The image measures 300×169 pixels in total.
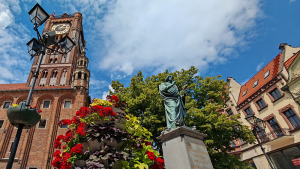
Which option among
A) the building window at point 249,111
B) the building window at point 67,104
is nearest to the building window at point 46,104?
the building window at point 67,104

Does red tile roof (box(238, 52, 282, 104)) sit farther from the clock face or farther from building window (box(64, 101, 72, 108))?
the clock face

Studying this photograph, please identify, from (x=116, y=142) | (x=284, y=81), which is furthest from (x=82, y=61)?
(x=284, y=81)

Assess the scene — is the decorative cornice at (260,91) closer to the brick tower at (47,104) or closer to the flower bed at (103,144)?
the flower bed at (103,144)

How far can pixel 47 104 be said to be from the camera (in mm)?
22031

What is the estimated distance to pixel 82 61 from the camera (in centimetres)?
2630

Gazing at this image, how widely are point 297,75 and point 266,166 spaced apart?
10956 mm

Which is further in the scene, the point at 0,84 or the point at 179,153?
the point at 0,84

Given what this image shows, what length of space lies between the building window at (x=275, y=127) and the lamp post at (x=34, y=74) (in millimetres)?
22504

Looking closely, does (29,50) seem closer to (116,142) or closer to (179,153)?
(116,142)

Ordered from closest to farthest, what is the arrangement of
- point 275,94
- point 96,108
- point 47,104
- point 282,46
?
1. point 96,108
2. point 275,94
3. point 282,46
4. point 47,104

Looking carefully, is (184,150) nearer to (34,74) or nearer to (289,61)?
(34,74)

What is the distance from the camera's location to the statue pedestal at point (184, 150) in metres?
4.35

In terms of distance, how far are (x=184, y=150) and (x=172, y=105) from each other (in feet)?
5.64

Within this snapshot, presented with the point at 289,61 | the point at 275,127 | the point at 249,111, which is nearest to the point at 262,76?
the point at 289,61
